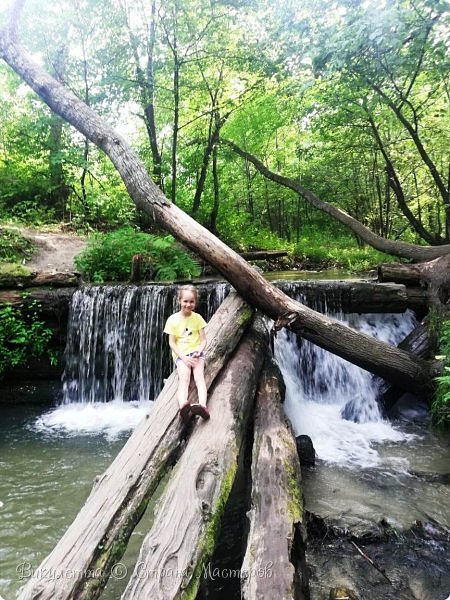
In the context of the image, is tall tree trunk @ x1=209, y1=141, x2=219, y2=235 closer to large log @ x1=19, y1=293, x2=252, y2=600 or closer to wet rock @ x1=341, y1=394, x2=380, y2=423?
wet rock @ x1=341, y1=394, x2=380, y2=423

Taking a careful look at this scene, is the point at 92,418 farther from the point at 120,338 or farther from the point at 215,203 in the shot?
the point at 215,203

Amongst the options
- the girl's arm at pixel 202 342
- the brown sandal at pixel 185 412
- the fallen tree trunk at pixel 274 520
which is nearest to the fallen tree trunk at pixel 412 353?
the fallen tree trunk at pixel 274 520

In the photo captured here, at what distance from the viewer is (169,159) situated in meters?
13.6

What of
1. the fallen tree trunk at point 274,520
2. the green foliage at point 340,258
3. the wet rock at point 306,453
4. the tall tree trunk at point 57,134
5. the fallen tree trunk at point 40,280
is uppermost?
the tall tree trunk at point 57,134

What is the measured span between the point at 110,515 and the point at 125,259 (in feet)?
25.3

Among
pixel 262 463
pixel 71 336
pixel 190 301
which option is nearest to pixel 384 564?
pixel 262 463

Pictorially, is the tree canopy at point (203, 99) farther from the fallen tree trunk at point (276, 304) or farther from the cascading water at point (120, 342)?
the cascading water at point (120, 342)

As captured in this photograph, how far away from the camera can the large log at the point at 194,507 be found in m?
2.17

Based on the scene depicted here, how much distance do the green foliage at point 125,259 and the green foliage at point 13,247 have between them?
1.88 m

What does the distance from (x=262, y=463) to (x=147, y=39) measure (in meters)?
13.1

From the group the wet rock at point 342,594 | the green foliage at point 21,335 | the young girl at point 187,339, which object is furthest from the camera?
the green foliage at point 21,335

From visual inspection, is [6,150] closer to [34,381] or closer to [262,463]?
[34,381]

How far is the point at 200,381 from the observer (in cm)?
382

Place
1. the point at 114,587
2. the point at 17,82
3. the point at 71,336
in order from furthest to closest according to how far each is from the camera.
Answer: the point at 17,82
the point at 71,336
the point at 114,587
